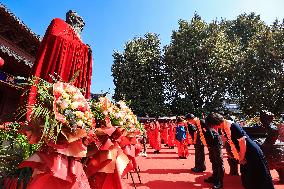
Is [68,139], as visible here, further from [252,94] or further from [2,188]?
[252,94]

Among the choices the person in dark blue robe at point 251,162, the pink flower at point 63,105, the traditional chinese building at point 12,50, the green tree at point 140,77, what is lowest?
the person in dark blue robe at point 251,162

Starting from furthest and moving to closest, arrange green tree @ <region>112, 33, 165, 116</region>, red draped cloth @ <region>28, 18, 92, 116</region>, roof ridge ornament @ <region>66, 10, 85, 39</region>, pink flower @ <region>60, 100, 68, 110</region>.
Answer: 1. green tree @ <region>112, 33, 165, 116</region>
2. roof ridge ornament @ <region>66, 10, 85, 39</region>
3. red draped cloth @ <region>28, 18, 92, 116</region>
4. pink flower @ <region>60, 100, 68, 110</region>

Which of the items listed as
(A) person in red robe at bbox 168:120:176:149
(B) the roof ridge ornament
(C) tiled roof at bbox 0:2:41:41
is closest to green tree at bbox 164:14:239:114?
(A) person in red robe at bbox 168:120:176:149

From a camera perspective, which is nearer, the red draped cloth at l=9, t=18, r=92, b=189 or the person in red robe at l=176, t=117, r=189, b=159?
the red draped cloth at l=9, t=18, r=92, b=189

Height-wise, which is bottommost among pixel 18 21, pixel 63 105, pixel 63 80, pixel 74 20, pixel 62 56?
pixel 63 105

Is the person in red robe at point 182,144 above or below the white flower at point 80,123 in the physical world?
Result: above

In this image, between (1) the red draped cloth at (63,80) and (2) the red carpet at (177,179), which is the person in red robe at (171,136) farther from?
(1) the red draped cloth at (63,80)

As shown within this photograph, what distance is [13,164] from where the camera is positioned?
240 centimetres

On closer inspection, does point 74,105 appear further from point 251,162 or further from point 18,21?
point 18,21

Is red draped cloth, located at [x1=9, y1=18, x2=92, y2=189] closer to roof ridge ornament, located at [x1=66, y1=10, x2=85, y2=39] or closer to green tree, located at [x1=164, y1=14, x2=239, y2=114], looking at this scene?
roof ridge ornament, located at [x1=66, y1=10, x2=85, y2=39]

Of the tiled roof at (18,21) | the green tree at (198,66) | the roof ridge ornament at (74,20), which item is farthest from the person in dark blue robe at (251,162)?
the green tree at (198,66)

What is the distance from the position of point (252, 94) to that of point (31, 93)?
1142 inches

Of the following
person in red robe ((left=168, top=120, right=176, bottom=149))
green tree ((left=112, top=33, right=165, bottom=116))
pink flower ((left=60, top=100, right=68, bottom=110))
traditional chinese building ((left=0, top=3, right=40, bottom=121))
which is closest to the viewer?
pink flower ((left=60, top=100, right=68, bottom=110))

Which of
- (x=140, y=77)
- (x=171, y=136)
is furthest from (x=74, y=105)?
(x=140, y=77)
